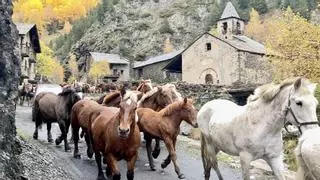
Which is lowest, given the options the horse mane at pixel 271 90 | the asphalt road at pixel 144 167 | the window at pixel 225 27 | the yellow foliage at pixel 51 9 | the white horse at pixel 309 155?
the asphalt road at pixel 144 167

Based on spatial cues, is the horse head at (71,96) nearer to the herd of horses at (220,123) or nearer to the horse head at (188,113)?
the herd of horses at (220,123)

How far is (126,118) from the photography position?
24.2 ft

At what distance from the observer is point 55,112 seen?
529 inches

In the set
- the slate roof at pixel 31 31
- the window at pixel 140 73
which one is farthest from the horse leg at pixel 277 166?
the window at pixel 140 73

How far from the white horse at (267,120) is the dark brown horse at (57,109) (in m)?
6.15

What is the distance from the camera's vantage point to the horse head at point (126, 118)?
723 cm

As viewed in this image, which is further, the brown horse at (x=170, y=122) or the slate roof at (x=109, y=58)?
the slate roof at (x=109, y=58)

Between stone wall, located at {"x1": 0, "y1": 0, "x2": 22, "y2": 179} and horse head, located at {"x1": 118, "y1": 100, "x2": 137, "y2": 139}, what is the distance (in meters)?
1.65

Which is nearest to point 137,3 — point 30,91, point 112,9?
point 112,9

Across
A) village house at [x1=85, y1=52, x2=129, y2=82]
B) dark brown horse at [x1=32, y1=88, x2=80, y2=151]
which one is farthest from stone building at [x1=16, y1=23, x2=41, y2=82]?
dark brown horse at [x1=32, y1=88, x2=80, y2=151]

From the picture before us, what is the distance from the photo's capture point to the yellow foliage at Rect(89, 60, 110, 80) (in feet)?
258

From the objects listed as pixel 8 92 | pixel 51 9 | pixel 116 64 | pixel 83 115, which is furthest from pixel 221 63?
pixel 51 9

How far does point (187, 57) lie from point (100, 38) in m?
53.5

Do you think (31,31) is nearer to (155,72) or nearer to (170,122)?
(155,72)
